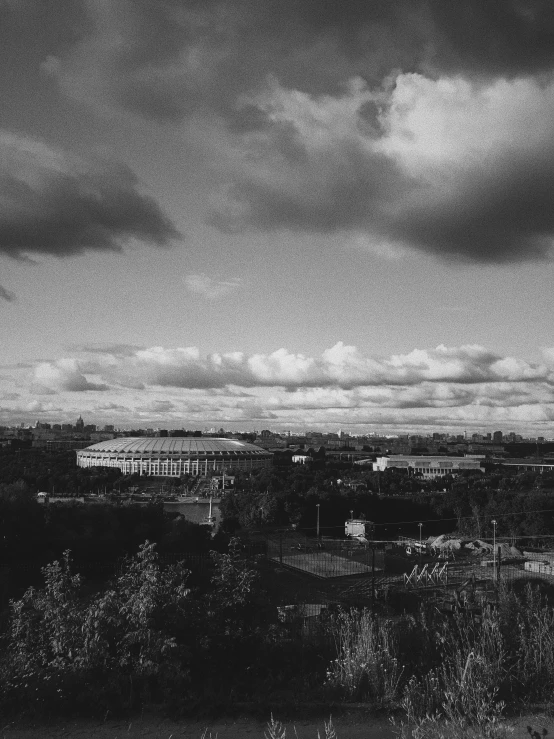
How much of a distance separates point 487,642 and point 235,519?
1062 inches

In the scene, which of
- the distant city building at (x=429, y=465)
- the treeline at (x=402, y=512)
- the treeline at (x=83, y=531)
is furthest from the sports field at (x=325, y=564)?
the distant city building at (x=429, y=465)

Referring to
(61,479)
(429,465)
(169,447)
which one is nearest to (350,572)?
(61,479)

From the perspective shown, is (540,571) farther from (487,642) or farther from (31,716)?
(31,716)

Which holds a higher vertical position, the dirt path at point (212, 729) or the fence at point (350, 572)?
the dirt path at point (212, 729)

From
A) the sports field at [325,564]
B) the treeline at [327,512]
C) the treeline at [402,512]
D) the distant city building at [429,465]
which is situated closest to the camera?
the sports field at [325,564]

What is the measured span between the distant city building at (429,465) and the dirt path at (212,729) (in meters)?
68.7

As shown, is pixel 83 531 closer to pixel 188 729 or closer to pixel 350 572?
pixel 350 572

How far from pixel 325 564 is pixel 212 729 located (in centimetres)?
1293

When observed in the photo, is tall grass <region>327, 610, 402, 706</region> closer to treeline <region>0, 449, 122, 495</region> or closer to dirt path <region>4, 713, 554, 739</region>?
dirt path <region>4, 713, 554, 739</region>

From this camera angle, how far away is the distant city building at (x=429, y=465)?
246ft

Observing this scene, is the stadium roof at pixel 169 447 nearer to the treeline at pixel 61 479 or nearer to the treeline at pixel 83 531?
the treeline at pixel 61 479

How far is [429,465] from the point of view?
78000 mm

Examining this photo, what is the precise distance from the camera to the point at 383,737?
527 cm

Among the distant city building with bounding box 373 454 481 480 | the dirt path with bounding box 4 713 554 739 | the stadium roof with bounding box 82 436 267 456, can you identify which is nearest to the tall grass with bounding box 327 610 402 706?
the dirt path with bounding box 4 713 554 739
